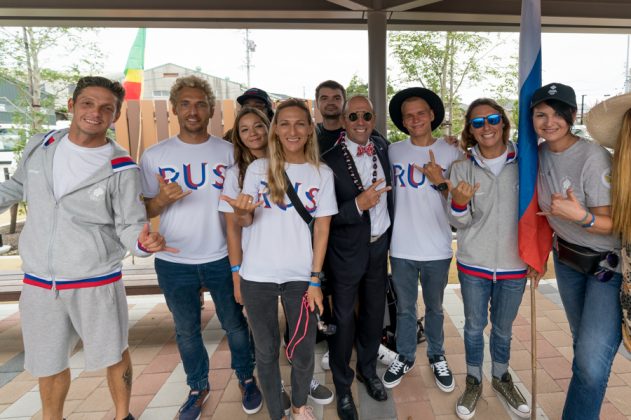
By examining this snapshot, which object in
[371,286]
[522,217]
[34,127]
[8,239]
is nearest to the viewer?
[522,217]

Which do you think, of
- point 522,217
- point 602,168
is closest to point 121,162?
point 522,217

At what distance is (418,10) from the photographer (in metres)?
4.35

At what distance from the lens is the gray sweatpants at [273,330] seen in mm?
2252

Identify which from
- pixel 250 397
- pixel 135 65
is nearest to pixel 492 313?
pixel 250 397

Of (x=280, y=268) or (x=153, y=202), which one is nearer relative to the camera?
(x=280, y=268)

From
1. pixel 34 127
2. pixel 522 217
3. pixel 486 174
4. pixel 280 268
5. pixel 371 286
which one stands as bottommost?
pixel 371 286

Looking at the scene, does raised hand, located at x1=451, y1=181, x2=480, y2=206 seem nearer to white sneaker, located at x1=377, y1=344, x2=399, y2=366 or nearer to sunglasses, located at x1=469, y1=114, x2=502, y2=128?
sunglasses, located at x1=469, y1=114, x2=502, y2=128

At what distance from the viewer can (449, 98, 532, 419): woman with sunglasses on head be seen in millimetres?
2467

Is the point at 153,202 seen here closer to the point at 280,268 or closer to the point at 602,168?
the point at 280,268

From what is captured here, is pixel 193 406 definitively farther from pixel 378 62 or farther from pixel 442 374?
pixel 378 62

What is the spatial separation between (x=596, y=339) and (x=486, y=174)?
1059mm

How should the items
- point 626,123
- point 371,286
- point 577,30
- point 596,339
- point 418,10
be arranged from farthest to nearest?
point 577,30 → point 418,10 → point 371,286 → point 596,339 → point 626,123

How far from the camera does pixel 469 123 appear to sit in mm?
2555

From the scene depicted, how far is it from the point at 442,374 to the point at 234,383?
156 cm
